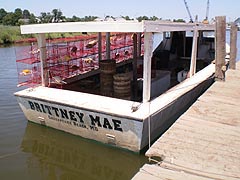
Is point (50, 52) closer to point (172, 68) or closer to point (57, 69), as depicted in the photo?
point (57, 69)

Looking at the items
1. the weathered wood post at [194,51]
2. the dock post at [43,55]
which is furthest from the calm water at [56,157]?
the weathered wood post at [194,51]

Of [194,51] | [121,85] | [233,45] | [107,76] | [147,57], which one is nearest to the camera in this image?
[147,57]

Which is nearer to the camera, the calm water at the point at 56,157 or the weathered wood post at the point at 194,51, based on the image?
the calm water at the point at 56,157

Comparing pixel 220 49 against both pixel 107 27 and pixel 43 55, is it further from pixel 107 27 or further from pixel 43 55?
pixel 43 55

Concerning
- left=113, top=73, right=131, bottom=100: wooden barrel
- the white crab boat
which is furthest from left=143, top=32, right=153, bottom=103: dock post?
left=113, top=73, right=131, bottom=100: wooden barrel

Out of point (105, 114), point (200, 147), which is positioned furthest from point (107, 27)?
point (200, 147)

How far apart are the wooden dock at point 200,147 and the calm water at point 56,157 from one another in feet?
5.64

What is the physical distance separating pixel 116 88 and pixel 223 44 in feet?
10.7

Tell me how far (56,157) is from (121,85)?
2.35 meters

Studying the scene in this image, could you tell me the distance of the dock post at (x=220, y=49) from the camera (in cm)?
777

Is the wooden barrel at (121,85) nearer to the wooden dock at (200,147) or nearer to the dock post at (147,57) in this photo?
the dock post at (147,57)

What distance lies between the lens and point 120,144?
5961 mm

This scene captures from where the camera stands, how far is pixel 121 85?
723 centimetres

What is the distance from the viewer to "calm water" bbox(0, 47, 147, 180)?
554 cm
